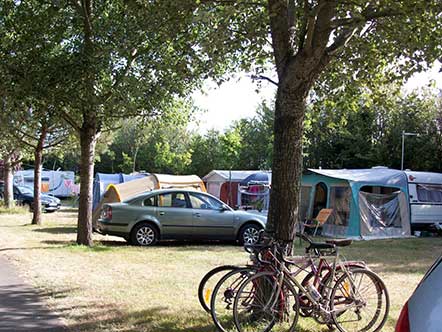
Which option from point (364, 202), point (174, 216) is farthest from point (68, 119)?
point (364, 202)

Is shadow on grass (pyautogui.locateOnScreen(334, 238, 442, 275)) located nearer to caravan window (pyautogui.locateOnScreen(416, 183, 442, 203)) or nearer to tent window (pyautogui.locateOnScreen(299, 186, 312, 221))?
caravan window (pyautogui.locateOnScreen(416, 183, 442, 203))

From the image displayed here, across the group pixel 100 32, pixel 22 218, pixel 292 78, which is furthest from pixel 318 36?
pixel 22 218

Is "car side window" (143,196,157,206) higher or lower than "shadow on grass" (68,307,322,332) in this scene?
higher

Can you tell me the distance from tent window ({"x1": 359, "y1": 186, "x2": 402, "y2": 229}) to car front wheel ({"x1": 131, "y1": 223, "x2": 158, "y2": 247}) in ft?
25.0

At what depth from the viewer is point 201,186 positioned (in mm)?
20859

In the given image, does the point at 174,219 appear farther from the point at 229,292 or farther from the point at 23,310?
the point at 229,292

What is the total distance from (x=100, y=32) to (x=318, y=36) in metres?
6.51

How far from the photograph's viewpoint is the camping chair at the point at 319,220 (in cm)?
1731

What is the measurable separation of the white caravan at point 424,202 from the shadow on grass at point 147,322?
14431 mm

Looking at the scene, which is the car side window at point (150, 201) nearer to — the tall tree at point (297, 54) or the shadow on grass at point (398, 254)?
the shadow on grass at point (398, 254)

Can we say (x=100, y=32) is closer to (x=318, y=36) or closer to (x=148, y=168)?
(x=318, y=36)

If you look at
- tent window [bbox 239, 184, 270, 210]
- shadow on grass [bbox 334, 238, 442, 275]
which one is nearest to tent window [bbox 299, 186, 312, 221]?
shadow on grass [bbox 334, 238, 442, 275]

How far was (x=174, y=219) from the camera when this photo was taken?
13.7 m

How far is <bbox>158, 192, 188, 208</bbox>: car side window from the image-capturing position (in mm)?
13867
